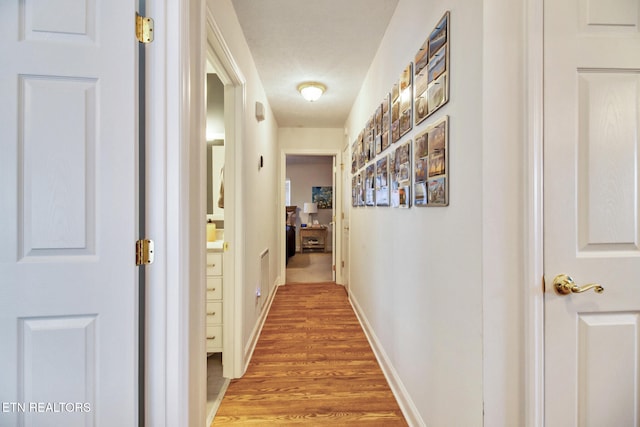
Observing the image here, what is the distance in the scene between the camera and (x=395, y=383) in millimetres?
1581

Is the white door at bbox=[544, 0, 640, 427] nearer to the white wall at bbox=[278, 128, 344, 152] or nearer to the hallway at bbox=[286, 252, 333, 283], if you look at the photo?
the white wall at bbox=[278, 128, 344, 152]

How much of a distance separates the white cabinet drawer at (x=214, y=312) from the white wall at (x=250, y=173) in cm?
17

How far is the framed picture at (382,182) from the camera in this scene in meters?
1.77

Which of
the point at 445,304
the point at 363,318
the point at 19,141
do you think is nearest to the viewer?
the point at 19,141

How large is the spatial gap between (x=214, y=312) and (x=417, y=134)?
1782 mm

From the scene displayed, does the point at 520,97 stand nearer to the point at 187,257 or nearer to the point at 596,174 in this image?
the point at 596,174

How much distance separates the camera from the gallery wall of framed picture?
3.43ft

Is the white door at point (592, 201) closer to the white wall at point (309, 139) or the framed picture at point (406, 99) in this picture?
the framed picture at point (406, 99)

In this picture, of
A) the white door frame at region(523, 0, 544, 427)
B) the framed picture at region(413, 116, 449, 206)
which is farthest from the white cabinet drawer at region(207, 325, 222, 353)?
the white door frame at region(523, 0, 544, 427)

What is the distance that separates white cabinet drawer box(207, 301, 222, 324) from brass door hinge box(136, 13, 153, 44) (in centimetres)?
158

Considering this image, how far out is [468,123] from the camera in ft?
2.94

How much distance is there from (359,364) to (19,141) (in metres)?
2.16

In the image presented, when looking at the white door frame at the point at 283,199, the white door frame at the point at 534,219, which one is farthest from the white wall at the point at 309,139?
the white door frame at the point at 534,219

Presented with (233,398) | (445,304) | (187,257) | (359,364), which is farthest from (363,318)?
(187,257)
